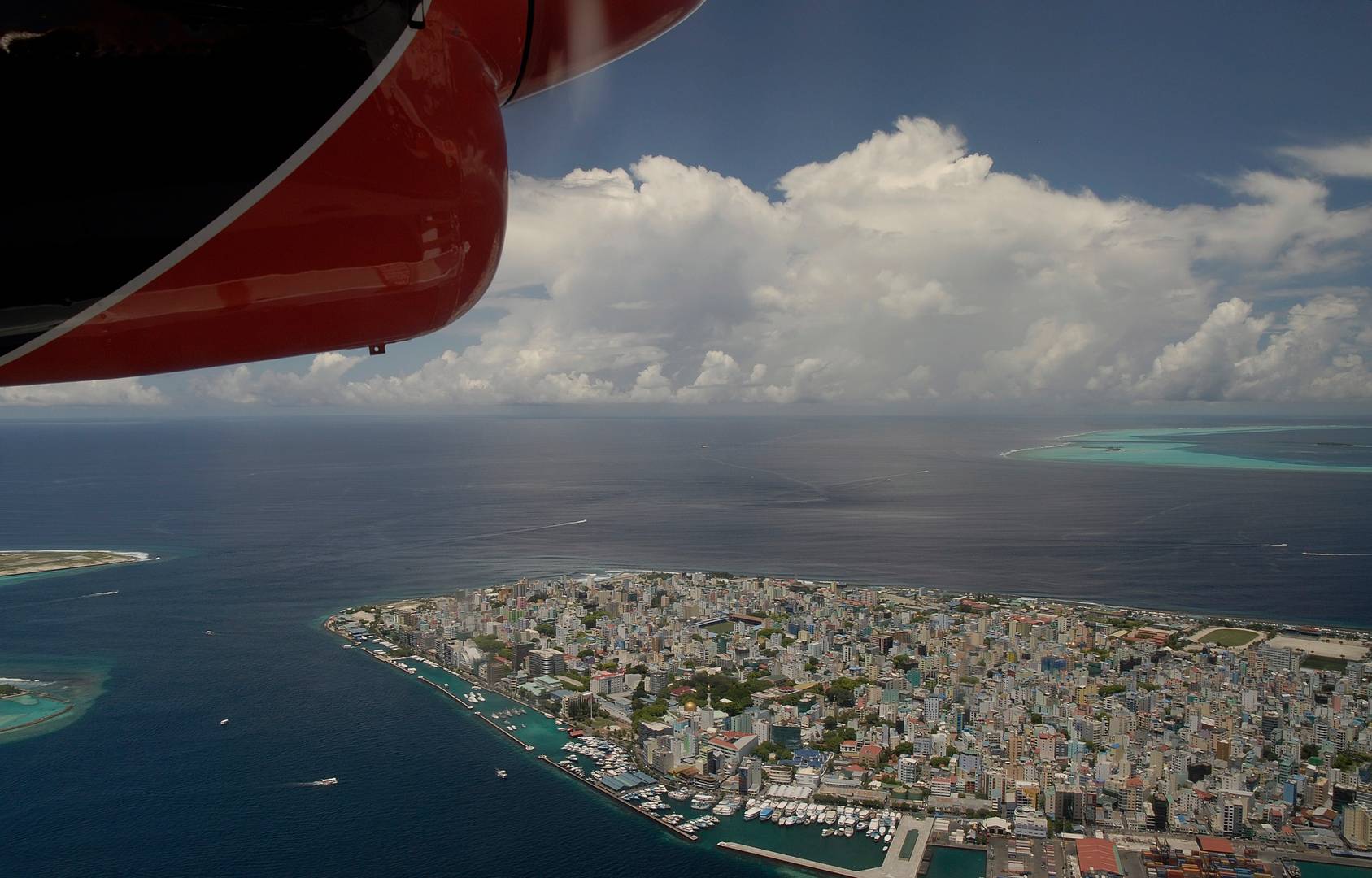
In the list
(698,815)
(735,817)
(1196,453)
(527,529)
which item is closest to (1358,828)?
(735,817)

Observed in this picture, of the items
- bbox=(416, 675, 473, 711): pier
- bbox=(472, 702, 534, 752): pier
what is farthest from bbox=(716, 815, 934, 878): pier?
bbox=(416, 675, 473, 711): pier

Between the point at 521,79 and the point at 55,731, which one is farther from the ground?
the point at 521,79

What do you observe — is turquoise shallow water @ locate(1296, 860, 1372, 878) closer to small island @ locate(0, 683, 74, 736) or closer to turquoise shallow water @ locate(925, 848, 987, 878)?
turquoise shallow water @ locate(925, 848, 987, 878)

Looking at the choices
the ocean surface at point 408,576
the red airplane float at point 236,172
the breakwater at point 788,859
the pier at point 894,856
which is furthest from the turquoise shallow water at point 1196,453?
the red airplane float at point 236,172

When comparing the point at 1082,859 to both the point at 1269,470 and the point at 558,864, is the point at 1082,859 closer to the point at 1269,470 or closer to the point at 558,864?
the point at 558,864

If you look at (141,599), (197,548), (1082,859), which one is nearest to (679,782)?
(1082,859)

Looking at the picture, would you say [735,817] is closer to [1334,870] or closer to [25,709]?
[1334,870]
